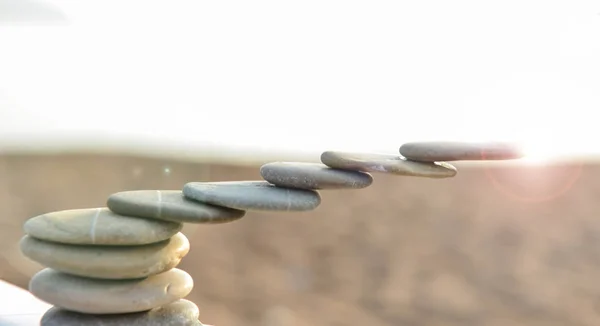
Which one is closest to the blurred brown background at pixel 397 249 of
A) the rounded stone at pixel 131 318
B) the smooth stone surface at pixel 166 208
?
the rounded stone at pixel 131 318

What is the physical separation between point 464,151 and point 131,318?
1.85ft

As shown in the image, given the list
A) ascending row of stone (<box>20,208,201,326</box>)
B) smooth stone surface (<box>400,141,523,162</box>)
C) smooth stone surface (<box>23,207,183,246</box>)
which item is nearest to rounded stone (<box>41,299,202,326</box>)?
ascending row of stone (<box>20,208,201,326</box>)

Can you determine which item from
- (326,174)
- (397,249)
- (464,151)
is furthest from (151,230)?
(397,249)

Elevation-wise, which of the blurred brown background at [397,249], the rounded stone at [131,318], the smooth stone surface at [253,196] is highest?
the smooth stone surface at [253,196]

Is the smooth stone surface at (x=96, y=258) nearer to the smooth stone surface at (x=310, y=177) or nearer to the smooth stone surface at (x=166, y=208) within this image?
the smooth stone surface at (x=166, y=208)

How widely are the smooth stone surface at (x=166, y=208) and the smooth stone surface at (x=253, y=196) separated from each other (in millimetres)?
16

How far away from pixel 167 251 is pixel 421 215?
2.07 m

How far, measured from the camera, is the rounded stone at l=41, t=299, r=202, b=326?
0.78 metres

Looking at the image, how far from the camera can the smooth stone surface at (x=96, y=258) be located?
725mm

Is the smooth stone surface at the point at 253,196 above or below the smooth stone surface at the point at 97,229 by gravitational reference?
above

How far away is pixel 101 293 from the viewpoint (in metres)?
0.75

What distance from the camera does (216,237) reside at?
8.94 feet

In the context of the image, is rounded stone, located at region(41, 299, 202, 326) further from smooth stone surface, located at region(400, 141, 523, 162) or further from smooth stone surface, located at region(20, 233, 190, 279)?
smooth stone surface, located at region(400, 141, 523, 162)

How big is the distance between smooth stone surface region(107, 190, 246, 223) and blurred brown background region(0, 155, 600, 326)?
1.81 m
